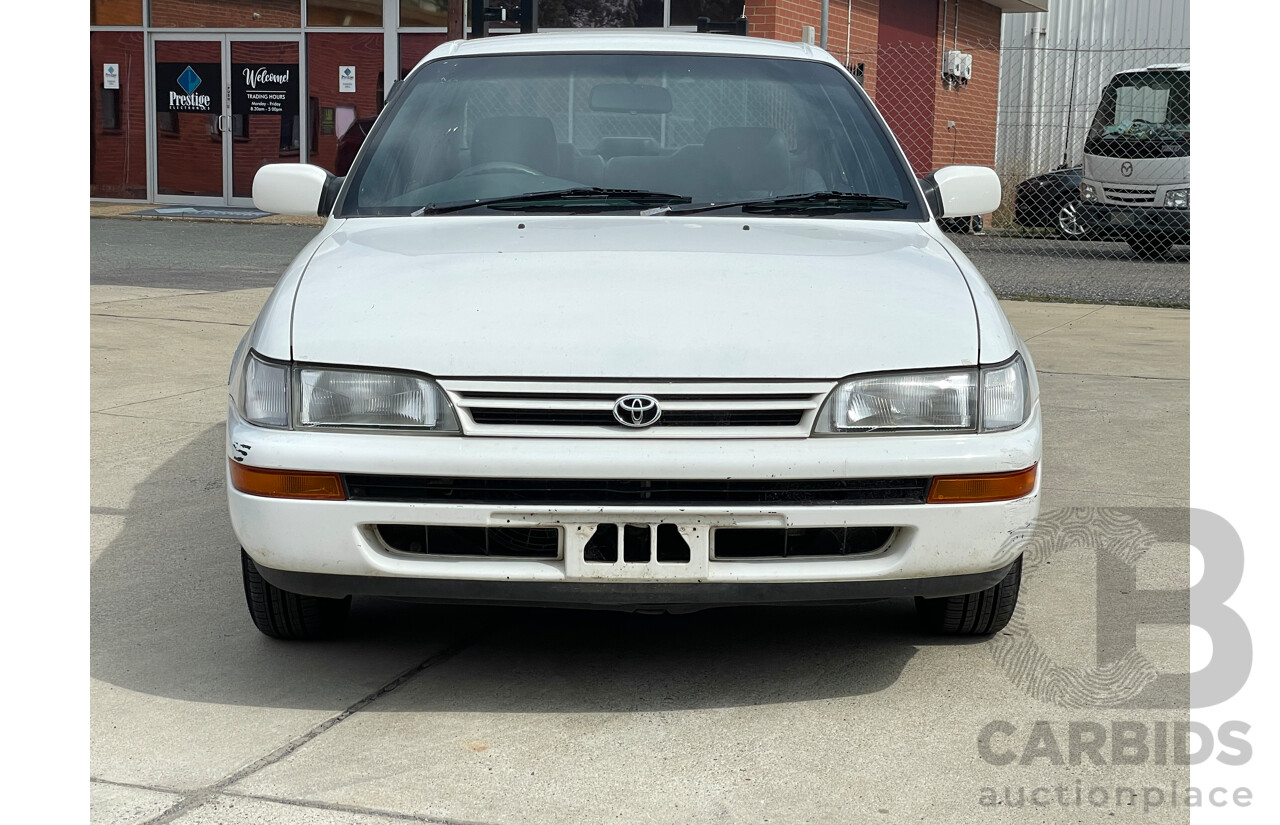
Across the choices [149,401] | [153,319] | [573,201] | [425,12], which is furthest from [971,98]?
[573,201]

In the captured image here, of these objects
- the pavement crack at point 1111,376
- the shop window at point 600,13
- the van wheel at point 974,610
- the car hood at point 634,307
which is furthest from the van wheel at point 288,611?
the shop window at point 600,13

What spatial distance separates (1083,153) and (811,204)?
13521mm

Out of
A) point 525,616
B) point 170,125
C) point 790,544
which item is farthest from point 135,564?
point 170,125

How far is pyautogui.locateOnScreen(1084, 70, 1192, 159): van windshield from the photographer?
15906 millimetres

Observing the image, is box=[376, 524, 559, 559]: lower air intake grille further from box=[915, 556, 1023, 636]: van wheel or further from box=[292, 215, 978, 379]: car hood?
box=[915, 556, 1023, 636]: van wheel

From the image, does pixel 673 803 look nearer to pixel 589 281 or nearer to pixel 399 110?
pixel 589 281

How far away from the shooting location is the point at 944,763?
306 cm

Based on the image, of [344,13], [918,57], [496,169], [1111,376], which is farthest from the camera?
[918,57]

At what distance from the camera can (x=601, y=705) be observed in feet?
11.0

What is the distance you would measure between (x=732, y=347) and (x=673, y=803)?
3.17 feet

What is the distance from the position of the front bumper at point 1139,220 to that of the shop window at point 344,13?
9896mm

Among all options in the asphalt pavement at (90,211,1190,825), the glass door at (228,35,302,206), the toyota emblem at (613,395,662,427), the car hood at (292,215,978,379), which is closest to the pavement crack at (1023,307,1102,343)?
the asphalt pavement at (90,211,1190,825)

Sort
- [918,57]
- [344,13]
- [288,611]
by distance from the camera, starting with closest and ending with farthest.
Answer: [288,611], [344,13], [918,57]

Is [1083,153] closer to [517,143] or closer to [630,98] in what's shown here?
[630,98]
